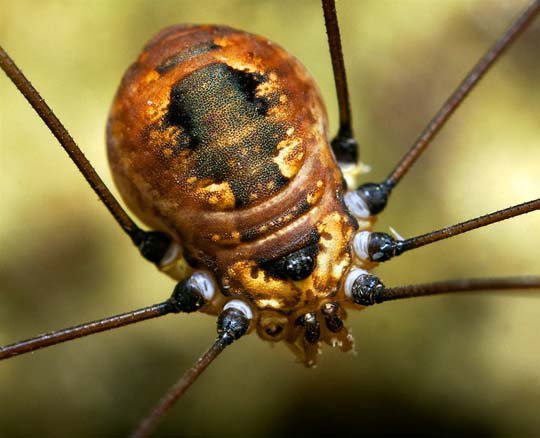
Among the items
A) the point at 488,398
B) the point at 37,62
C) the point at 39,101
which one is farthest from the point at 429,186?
the point at 37,62

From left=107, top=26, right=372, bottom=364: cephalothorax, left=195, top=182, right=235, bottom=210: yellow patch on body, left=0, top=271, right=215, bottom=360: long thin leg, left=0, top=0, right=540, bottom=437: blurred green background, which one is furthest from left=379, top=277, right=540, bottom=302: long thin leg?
left=0, top=0, right=540, bottom=437: blurred green background

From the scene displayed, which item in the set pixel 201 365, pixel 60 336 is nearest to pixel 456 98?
pixel 201 365

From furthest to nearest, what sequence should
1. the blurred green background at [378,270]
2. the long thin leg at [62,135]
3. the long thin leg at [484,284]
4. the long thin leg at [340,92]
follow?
the blurred green background at [378,270] < the long thin leg at [340,92] < the long thin leg at [62,135] < the long thin leg at [484,284]

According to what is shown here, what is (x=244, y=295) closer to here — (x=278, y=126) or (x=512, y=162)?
(x=278, y=126)

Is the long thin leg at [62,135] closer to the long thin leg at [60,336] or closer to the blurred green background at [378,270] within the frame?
the long thin leg at [60,336]

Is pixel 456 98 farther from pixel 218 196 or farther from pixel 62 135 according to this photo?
pixel 62 135

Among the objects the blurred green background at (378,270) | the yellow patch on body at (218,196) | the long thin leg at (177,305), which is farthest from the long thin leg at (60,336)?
the blurred green background at (378,270)

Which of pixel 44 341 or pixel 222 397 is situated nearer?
pixel 44 341
